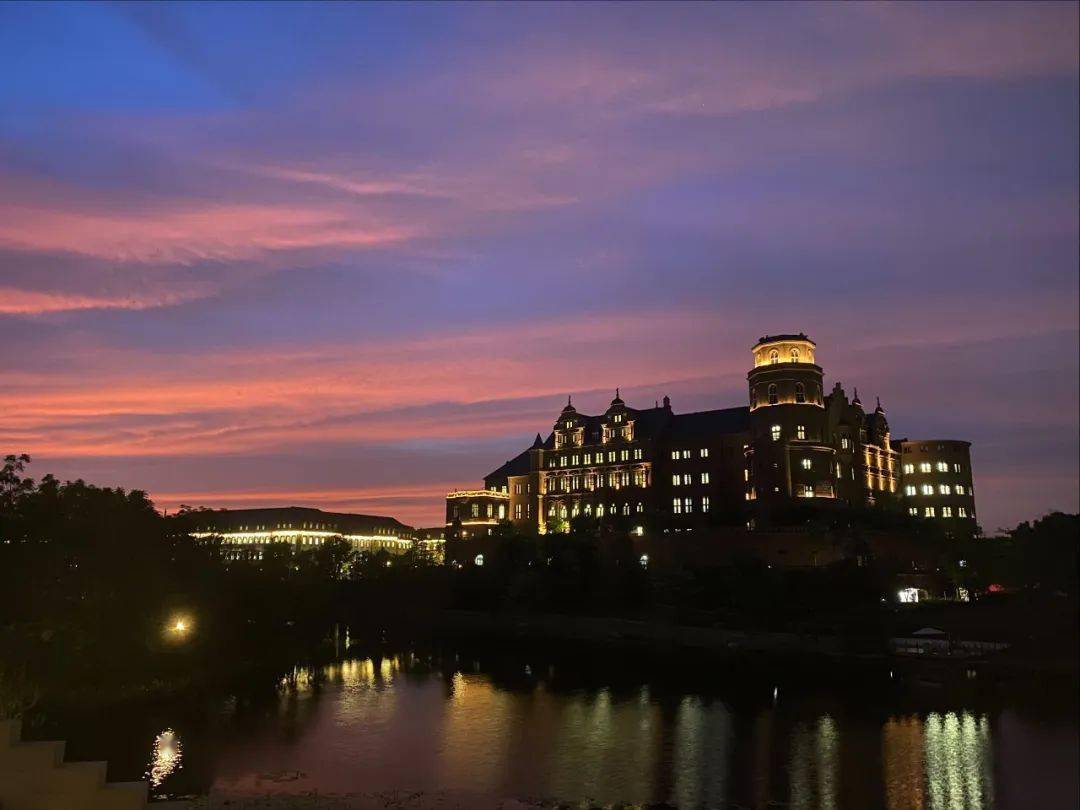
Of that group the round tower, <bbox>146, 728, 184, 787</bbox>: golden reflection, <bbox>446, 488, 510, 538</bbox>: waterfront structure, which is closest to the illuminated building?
the round tower

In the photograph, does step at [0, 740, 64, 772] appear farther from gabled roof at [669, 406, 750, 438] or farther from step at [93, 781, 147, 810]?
gabled roof at [669, 406, 750, 438]

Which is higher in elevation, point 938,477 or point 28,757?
point 938,477

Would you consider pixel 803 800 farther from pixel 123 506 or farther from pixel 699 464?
pixel 699 464

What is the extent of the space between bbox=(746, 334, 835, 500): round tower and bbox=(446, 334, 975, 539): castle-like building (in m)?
0.12

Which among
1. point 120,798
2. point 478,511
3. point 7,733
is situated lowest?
point 120,798

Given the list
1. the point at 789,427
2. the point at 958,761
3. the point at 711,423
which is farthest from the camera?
the point at 711,423

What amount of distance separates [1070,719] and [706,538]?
50577 millimetres

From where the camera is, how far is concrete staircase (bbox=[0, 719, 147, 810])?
1507 centimetres

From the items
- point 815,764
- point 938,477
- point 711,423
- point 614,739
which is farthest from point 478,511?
point 815,764

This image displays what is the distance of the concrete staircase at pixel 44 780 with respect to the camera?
15.1m

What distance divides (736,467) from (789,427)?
414 inches

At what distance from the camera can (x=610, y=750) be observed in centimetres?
4075

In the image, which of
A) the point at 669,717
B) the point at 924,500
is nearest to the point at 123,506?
the point at 669,717

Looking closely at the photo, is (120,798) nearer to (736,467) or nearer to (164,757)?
(164,757)
